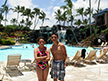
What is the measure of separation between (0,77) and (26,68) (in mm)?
2022

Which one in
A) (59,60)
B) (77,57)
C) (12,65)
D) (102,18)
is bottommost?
(77,57)

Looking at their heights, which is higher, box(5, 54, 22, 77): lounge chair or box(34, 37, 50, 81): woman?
box(34, 37, 50, 81): woman

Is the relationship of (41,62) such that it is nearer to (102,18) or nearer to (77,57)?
(77,57)

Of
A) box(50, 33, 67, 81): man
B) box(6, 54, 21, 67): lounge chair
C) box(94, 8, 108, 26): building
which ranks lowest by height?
box(6, 54, 21, 67): lounge chair

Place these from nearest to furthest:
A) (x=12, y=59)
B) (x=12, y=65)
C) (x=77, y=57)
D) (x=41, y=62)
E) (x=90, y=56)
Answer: (x=41, y=62), (x=12, y=59), (x=12, y=65), (x=77, y=57), (x=90, y=56)

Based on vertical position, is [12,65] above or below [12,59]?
below

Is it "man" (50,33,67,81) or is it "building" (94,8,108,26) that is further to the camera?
"building" (94,8,108,26)

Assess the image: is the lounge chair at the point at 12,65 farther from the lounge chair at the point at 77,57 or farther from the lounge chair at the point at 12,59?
the lounge chair at the point at 77,57

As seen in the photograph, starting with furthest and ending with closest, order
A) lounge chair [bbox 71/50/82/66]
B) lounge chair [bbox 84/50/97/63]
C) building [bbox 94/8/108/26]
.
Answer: building [bbox 94/8/108/26]
lounge chair [bbox 84/50/97/63]
lounge chair [bbox 71/50/82/66]

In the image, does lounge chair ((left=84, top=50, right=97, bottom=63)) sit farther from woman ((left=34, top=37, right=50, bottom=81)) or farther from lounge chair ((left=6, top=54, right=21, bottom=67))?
woman ((left=34, top=37, right=50, bottom=81))

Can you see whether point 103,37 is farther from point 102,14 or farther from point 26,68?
point 26,68

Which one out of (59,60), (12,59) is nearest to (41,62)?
(59,60)

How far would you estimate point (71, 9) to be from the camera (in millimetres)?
24406

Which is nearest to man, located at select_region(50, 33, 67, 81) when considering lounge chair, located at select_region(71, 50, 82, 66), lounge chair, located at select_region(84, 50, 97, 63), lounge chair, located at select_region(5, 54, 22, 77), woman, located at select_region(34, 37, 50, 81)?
woman, located at select_region(34, 37, 50, 81)
